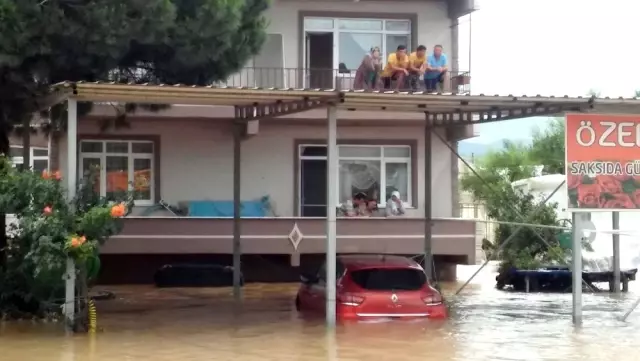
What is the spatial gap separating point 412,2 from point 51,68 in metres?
13.3

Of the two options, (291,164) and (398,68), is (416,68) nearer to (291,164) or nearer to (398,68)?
(398,68)

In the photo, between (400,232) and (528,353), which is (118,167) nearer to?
(400,232)

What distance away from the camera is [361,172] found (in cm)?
2858

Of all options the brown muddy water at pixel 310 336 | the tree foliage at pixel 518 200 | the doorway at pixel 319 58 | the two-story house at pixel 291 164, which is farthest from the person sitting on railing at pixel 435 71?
the doorway at pixel 319 58

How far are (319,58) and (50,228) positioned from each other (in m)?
13.4

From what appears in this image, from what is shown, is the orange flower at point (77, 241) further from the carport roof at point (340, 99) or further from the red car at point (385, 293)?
the red car at point (385, 293)

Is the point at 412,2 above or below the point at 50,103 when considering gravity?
above

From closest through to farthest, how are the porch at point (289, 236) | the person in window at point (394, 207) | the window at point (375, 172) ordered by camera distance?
the porch at point (289, 236)
the person in window at point (394, 207)
the window at point (375, 172)

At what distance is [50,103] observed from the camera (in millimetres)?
18172

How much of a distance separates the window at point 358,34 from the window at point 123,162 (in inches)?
202

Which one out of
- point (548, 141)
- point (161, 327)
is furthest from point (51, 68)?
point (548, 141)

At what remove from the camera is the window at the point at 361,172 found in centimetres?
2830

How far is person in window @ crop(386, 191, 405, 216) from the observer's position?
91.3 ft

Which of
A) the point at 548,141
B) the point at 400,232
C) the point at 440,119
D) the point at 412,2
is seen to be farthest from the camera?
the point at 548,141
